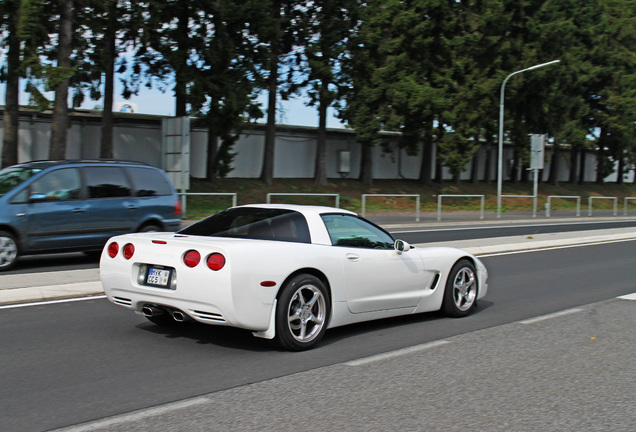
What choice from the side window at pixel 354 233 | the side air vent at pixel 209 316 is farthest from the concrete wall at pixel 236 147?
the side air vent at pixel 209 316

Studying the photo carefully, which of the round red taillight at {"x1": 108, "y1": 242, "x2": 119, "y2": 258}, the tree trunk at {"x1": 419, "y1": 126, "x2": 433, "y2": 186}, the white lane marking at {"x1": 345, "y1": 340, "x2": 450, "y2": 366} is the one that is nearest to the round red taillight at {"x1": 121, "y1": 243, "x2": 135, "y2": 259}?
the round red taillight at {"x1": 108, "y1": 242, "x2": 119, "y2": 258}

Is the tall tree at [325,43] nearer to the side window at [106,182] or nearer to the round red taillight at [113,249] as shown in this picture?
the side window at [106,182]

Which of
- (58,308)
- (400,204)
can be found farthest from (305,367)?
(400,204)

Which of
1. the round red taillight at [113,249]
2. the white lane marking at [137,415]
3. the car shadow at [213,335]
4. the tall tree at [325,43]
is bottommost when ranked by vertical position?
the white lane marking at [137,415]

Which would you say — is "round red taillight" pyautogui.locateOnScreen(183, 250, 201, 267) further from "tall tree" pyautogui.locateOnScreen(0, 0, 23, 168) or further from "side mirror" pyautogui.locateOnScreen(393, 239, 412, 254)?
"tall tree" pyautogui.locateOnScreen(0, 0, 23, 168)

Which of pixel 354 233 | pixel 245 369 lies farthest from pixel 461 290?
pixel 245 369

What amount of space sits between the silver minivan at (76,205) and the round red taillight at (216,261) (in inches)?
264

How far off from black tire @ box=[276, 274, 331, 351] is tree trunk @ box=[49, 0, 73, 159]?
19.8m

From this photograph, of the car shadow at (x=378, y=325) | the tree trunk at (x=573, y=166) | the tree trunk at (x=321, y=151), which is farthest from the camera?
the tree trunk at (x=573, y=166)

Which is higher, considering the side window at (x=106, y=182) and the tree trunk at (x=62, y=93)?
the tree trunk at (x=62, y=93)

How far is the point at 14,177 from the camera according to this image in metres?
12.2

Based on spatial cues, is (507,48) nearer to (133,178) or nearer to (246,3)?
(246,3)

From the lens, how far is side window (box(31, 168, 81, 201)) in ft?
39.7

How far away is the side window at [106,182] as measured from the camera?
12773 mm
